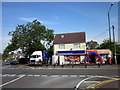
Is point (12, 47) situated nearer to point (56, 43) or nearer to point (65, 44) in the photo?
point (56, 43)

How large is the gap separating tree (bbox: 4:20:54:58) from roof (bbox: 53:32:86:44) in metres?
2.50

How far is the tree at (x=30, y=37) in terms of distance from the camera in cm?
3725

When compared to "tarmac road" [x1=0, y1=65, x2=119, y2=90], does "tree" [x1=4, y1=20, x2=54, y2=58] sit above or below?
above

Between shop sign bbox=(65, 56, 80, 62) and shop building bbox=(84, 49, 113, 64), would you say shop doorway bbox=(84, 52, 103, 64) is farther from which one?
shop sign bbox=(65, 56, 80, 62)

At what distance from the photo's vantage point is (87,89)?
774 cm

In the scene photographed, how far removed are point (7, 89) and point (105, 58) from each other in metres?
28.4

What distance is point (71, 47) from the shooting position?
3556 centimetres

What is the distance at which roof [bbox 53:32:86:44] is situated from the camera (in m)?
36.1

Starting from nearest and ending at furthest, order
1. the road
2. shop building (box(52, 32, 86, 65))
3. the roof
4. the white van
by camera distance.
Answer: the road
the white van
shop building (box(52, 32, 86, 65))
the roof

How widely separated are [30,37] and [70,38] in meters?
11.2

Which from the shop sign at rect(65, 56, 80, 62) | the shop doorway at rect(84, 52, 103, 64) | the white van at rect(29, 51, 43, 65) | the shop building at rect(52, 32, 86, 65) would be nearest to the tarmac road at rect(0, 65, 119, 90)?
the white van at rect(29, 51, 43, 65)

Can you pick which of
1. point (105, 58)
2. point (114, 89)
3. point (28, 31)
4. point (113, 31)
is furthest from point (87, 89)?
point (28, 31)

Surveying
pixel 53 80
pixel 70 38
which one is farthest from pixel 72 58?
pixel 53 80

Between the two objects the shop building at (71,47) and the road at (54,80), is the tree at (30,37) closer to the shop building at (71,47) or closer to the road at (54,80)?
the shop building at (71,47)
